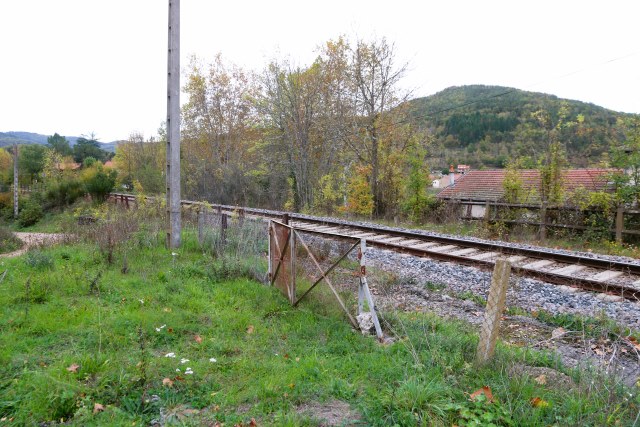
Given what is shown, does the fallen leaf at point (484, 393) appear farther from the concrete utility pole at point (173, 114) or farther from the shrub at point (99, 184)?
the shrub at point (99, 184)

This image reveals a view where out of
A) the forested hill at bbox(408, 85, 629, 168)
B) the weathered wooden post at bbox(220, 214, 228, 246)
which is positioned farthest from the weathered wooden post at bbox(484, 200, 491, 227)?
the weathered wooden post at bbox(220, 214, 228, 246)

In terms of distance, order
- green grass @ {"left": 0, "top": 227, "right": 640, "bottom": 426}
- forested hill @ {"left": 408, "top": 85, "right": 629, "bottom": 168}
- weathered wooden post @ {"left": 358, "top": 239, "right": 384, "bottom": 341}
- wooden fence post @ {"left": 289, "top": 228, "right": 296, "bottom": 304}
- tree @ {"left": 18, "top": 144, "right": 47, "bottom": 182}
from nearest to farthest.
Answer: green grass @ {"left": 0, "top": 227, "right": 640, "bottom": 426}, weathered wooden post @ {"left": 358, "top": 239, "right": 384, "bottom": 341}, wooden fence post @ {"left": 289, "top": 228, "right": 296, "bottom": 304}, forested hill @ {"left": 408, "top": 85, "right": 629, "bottom": 168}, tree @ {"left": 18, "top": 144, "right": 47, "bottom": 182}

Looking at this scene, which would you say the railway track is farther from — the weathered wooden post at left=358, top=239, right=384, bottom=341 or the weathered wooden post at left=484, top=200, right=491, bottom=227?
the weathered wooden post at left=484, top=200, right=491, bottom=227

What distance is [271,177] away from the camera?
26859mm

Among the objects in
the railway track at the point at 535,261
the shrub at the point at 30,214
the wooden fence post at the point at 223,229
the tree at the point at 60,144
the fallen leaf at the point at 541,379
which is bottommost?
the shrub at the point at 30,214

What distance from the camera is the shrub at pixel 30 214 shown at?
31906 millimetres

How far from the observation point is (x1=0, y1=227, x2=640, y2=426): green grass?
10.8ft

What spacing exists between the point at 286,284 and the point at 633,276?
6527 millimetres

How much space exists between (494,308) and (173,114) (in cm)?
892

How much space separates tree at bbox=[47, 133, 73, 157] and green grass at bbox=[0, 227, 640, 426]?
68926 mm

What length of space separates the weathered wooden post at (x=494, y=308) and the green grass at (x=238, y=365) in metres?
0.17

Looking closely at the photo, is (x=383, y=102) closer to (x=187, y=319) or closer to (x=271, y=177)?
(x=271, y=177)

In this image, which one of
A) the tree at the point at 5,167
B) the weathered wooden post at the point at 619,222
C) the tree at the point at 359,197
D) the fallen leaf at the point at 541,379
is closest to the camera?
the fallen leaf at the point at 541,379

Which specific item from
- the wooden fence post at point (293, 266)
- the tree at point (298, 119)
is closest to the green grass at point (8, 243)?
the tree at point (298, 119)
